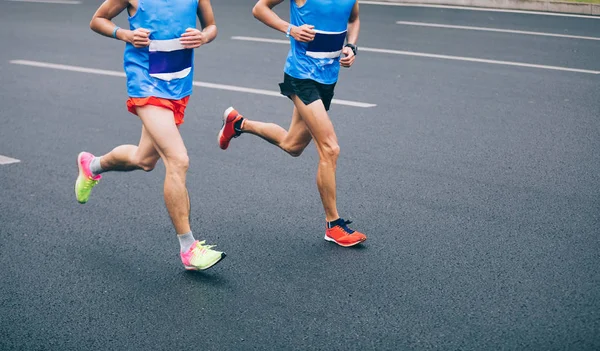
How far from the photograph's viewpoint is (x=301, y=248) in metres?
5.27

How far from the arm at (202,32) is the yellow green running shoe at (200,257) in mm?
1176

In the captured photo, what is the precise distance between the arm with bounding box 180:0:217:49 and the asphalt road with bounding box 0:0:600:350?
4.26 ft

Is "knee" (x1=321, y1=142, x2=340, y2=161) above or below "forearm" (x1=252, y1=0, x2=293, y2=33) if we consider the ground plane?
below

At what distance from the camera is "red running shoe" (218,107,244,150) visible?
641 cm

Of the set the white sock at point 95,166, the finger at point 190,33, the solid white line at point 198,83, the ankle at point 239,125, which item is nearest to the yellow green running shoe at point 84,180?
the white sock at point 95,166

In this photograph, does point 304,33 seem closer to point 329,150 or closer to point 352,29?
point 352,29

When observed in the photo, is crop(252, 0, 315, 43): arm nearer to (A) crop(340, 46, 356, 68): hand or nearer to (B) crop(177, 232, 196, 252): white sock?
(A) crop(340, 46, 356, 68): hand

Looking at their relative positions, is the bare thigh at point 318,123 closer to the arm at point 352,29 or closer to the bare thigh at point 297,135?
the bare thigh at point 297,135

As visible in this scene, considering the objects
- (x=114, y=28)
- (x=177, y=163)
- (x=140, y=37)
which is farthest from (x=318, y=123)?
(x=114, y=28)

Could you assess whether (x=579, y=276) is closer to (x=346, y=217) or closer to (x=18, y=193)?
(x=346, y=217)

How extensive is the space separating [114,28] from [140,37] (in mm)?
336

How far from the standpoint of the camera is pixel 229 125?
21.2 ft

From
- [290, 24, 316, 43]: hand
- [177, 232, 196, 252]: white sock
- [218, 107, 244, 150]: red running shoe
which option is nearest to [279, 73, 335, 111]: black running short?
[290, 24, 316, 43]: hand

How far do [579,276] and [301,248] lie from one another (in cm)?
167
